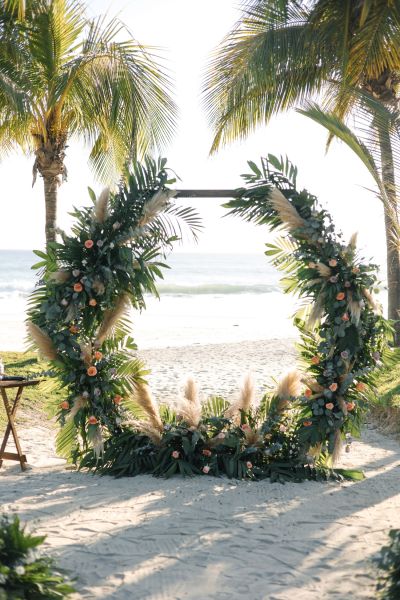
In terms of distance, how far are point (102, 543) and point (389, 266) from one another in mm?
9432

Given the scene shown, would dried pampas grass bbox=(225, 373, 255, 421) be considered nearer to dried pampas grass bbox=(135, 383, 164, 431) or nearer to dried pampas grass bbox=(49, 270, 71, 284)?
dried pampas grass bbox=(135, 383, 164, 431)

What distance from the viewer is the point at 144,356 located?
1683 cm

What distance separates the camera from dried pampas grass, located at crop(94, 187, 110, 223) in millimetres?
6340

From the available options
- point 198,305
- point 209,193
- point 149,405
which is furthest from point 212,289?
point 149,405

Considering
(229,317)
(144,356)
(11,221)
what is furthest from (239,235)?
(144,356)

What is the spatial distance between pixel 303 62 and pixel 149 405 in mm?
8545

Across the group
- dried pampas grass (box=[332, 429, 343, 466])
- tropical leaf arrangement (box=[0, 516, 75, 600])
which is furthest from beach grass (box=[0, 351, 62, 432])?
tropical leaf arrangement (box=[0, 516, 75, 600])

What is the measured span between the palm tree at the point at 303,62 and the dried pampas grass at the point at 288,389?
225 inches

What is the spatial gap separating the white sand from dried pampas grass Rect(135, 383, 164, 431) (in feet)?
1.63

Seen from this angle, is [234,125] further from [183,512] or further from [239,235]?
[239,235]

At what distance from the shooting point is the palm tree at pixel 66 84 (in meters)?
12.1

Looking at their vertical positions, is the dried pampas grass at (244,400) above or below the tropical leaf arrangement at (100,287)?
below

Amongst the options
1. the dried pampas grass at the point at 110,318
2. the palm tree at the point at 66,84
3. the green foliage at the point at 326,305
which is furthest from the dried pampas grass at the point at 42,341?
the palm tree at the point at 66,84

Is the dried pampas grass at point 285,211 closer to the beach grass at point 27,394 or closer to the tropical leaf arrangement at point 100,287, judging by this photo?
the tropical leaf arrangement at point 100,287
